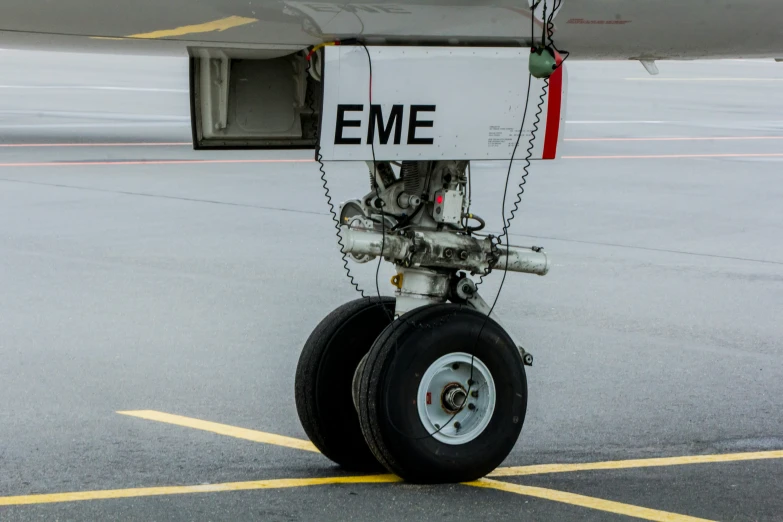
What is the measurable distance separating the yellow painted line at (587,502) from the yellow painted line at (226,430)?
942mm

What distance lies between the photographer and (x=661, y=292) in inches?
394

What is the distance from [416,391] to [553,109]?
1.30 meters

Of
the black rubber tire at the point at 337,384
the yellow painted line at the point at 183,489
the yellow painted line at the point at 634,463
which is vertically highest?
the black rubber tire at the point at 337,384

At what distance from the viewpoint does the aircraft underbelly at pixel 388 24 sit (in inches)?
182

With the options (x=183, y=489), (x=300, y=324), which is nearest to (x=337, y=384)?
(x=183, y=489)

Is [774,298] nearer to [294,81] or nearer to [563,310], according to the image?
[563,310]

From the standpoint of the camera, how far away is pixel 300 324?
8711mm

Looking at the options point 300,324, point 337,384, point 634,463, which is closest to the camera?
point 337,384

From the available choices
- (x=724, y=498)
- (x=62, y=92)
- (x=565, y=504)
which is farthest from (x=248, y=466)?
(x=62, y=92)

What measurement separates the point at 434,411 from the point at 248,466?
0.94 metres

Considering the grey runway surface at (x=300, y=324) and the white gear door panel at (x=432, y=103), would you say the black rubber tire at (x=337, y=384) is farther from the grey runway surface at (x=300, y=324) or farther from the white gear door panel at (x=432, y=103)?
the white gear door panel at (x=432, y=103)

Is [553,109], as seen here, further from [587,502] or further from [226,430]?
[226,430]

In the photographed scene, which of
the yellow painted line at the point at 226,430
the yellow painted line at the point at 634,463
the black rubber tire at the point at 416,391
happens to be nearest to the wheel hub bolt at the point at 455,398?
the black rubber tire at the point at 416,391

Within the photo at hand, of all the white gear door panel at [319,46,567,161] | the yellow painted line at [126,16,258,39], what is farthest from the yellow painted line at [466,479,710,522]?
the yellow painted line at [126,16,258,39]
